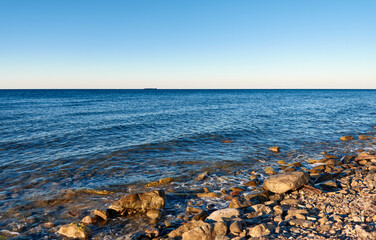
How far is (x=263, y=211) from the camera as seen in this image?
29.1ft

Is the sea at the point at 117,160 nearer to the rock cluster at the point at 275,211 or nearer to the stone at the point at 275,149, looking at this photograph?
the stone at the point at 275,149

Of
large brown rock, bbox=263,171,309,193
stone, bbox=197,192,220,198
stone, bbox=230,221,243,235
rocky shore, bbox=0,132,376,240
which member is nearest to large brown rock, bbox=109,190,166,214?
rocky shore, bbox=0,132,376,240

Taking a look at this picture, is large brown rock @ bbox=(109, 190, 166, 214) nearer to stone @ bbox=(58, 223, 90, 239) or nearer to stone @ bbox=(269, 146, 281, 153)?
stone @ bbox=(58, 223, 90, 239)

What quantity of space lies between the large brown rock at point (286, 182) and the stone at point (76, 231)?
8.08 meters

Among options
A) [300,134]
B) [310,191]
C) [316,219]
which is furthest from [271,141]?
[316,219]

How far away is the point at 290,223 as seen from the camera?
759 cm

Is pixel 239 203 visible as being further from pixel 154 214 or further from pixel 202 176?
pixel 202 176

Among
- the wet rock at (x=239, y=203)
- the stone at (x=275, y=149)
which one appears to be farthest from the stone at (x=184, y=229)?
the stone at (x=275, y=149)

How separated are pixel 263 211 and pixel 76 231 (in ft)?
22.0

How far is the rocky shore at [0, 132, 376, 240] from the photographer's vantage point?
23.3 ft

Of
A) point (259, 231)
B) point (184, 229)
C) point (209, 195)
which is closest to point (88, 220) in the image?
point (184, 229)

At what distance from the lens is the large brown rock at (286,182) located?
35.7ft

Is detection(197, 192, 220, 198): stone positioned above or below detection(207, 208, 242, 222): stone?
below

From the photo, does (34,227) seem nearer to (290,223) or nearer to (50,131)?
(290,223)
